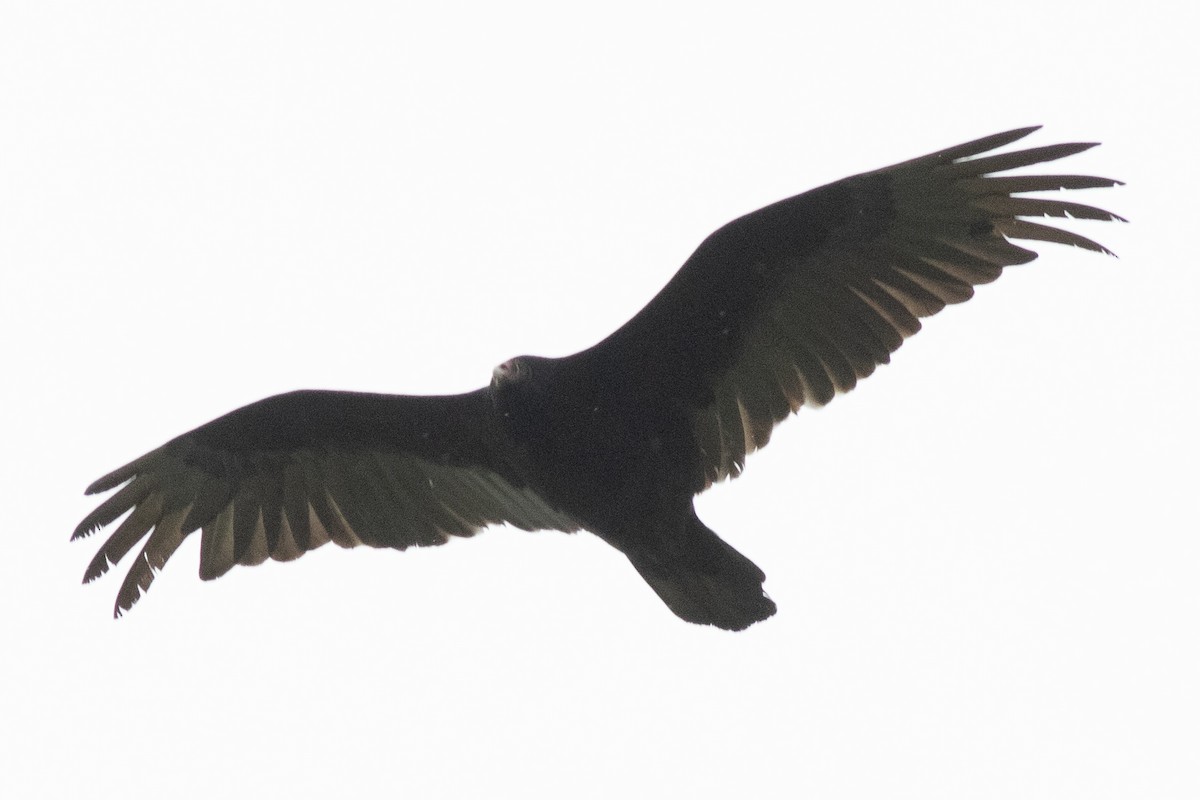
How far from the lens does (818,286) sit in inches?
244

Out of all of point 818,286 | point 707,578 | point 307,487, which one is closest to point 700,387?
point 818,286

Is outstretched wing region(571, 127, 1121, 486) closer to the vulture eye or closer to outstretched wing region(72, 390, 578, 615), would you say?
the vulture eye

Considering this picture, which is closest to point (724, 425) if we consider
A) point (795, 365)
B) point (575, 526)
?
point (795, 365)

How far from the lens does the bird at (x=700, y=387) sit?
5.96 m

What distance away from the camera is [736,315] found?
246 inches

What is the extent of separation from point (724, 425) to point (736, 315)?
0.45m

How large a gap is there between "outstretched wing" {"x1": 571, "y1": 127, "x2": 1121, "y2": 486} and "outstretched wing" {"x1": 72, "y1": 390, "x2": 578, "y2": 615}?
895mm

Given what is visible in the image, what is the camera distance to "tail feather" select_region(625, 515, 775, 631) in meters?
6.23

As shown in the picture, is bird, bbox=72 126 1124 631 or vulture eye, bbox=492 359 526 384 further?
vulture eye, bbox=492 359 526 384

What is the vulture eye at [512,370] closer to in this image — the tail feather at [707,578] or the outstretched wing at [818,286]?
the outstretched wing at [818,286]

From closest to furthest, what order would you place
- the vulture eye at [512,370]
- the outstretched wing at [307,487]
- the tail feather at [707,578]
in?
the vulture eye at [512,370]
the tail feather at [707,578]
the outstretched wing at [307,487]

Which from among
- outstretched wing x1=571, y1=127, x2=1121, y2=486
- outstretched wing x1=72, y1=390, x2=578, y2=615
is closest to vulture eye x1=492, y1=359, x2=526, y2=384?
outstretched wing x1=571, y1=127, x2=1121, y2=486

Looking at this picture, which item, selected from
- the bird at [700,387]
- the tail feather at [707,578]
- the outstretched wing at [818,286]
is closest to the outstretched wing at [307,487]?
the bird at [700,387]

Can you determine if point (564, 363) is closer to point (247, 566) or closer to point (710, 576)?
point (710, 576)
